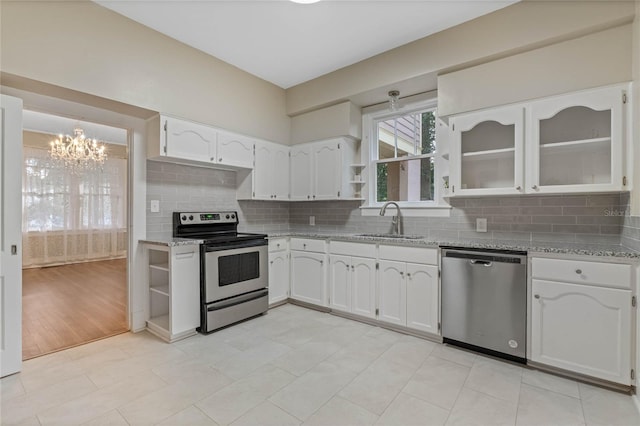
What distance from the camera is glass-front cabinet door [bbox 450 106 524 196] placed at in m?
2.50

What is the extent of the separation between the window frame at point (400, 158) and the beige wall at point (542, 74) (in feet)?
1.86

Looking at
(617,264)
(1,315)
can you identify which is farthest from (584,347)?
(1,315)

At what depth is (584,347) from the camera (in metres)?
2.08

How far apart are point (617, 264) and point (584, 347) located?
0.60m

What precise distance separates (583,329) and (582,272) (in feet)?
1.27

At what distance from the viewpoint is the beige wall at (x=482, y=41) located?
221 cm

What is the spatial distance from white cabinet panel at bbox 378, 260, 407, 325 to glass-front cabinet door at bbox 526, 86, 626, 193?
4.27ft

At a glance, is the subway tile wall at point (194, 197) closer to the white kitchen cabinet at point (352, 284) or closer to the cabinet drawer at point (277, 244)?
the cabinet drawer at point (277, 244)

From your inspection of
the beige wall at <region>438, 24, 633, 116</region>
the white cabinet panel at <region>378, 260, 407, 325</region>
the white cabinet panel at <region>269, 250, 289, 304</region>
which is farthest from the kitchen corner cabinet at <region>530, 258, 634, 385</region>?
the white cabinet panel at <region>269, 250, 289, 304</region>

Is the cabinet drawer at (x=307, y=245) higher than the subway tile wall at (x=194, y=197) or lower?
lower

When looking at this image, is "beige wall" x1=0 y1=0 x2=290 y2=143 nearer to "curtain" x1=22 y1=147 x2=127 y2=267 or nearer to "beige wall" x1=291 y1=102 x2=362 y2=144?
"beige wall" x1=291 y1=102 x2=362 y2=144

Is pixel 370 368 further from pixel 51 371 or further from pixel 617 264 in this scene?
pixel 51 371

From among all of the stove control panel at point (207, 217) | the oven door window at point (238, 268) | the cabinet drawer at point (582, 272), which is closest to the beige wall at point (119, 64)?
the stove control panel at point (207, 217)

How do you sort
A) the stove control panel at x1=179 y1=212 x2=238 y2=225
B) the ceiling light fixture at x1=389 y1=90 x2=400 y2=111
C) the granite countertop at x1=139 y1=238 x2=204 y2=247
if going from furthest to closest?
1. the ceiling light fixture at x1=389 y1=90 x2=400 y2=111
2. the stove control panel at x1=179 y1=212 x2=238 y2=225
3. the granite countertop at x1=139 y1=238 x2=204 y2=247
